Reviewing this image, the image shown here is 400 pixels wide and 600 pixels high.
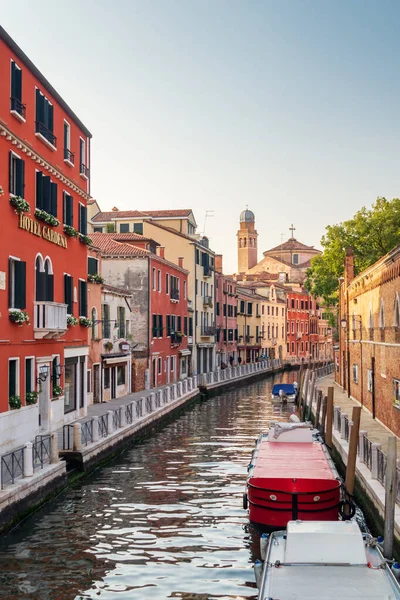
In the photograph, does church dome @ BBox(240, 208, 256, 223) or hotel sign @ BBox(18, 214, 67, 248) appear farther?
church dome @ BBox(240, 208, 256, 223)

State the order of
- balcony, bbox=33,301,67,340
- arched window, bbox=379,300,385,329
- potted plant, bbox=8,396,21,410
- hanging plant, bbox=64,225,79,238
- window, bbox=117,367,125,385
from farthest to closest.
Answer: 1. window, bbox=117,367,125,385
2. arched window, bbox=379,300,385,329
3. hanging plant, bbox=64,225,79,238
4. balcony, bbox=33,301,67,340
5. potted plant, bbox=8,396,21,410

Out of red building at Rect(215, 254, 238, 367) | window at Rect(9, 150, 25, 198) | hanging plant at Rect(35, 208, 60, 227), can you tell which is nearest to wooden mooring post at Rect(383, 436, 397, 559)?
window at Rect(9, 150, 25, 198)

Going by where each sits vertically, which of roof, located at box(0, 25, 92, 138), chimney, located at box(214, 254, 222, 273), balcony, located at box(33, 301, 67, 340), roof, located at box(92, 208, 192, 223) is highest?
roof, located at box(92, 208, 192, 223)

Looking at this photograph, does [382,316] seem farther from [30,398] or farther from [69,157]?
[30,398]

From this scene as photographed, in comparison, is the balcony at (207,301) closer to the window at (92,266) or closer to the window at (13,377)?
the window at (92,266)

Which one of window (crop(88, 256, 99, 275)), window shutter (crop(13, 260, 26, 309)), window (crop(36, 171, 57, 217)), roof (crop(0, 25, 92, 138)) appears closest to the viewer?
roof (crop(0, 25, 92, 138))

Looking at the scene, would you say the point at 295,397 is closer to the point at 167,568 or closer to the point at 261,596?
the point at 167,568

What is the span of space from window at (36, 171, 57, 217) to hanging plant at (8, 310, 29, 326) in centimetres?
404

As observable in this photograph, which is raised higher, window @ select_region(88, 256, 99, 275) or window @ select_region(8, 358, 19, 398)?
window @ select_region(88, 256, 99, 275)

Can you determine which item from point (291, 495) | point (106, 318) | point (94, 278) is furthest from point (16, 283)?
point (106, 318)

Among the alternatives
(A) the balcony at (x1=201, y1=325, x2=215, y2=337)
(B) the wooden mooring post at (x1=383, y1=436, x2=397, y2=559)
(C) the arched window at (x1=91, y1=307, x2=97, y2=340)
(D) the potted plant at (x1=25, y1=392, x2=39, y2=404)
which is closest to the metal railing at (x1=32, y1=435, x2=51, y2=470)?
(D) the potted plant at (x1=25, y1=392, x2=39, y2=404)

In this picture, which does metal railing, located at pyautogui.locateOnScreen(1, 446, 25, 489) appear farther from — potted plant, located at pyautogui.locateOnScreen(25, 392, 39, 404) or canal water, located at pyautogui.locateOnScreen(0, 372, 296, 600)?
potted plant, located at pyautogui.locateOnScreen(25, 392, 39, 404)

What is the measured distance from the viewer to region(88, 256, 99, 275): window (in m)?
35.8

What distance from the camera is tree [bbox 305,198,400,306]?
5431cm
